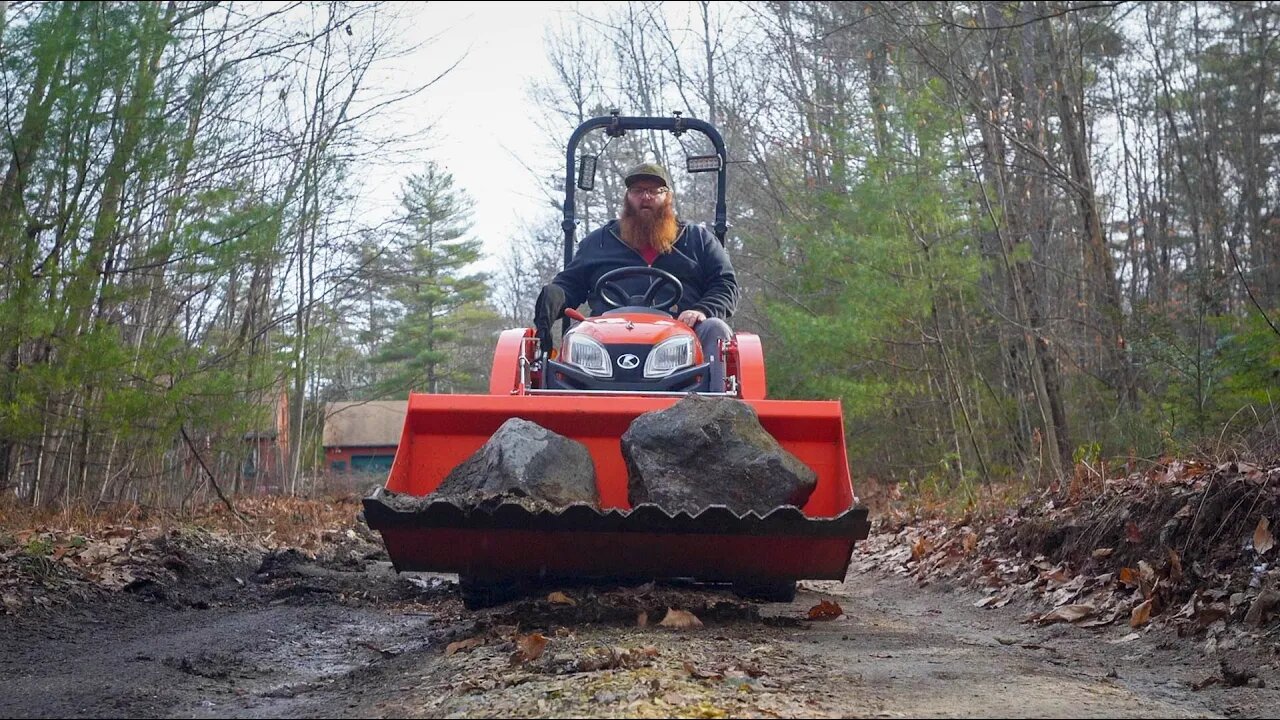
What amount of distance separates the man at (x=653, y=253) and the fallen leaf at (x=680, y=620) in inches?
99.5

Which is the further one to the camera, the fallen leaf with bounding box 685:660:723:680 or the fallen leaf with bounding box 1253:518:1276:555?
the fallen leaf with bounding box 1253:518:1276:555

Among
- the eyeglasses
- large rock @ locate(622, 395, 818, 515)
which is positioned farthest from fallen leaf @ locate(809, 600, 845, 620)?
the eyeglasses

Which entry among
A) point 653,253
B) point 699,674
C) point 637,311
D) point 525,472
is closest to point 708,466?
point 525,472

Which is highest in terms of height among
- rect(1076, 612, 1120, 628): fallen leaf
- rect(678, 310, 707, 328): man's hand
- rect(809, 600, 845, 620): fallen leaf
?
rect(678, 310, 707, 328): man's hand

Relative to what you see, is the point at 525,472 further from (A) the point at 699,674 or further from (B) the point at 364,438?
(B) the point at 364,438

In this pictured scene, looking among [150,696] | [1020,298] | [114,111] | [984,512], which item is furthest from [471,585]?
[1020,298]

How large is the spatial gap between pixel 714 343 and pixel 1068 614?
2341 millimetres

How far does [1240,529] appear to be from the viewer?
579 centimetres

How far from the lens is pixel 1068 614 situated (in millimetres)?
6258

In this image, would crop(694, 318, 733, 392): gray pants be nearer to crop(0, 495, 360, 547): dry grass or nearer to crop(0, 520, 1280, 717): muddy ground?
crop(0, 520, 1280, 717): muddy ground

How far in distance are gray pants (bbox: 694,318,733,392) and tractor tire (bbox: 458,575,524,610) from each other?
1.56 metres

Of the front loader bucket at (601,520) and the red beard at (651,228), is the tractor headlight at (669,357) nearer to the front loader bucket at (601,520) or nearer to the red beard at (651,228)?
the front loader bucket at (601,520)

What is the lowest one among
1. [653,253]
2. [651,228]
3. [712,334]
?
[712,334]

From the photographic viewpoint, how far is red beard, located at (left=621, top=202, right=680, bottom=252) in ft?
25.7
